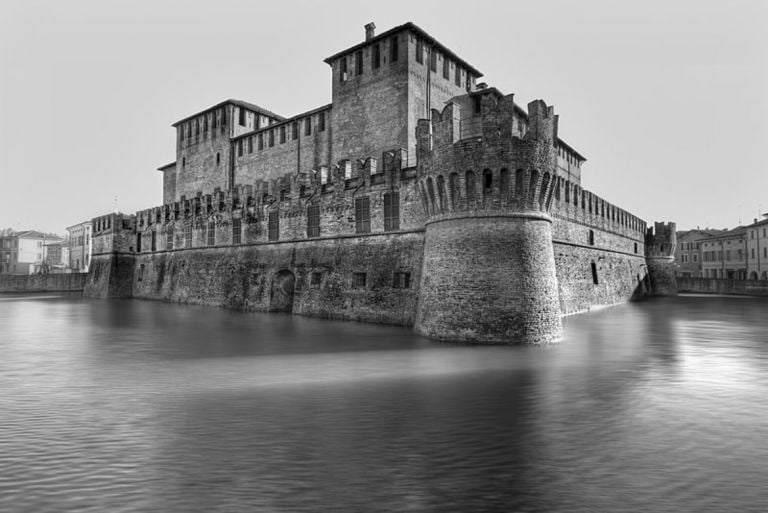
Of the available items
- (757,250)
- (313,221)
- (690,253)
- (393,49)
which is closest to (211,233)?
(313,221)

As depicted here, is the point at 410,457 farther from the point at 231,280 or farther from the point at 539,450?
the point at 231,280

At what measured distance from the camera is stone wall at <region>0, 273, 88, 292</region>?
55.1m

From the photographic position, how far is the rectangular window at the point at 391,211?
71.4ft

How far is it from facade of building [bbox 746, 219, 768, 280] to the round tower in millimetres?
61780

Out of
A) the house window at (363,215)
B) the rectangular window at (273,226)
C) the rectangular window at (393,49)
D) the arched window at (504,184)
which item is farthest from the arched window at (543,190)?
the rectangular window at (393,49)

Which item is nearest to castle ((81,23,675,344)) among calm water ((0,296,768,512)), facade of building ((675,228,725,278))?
calm water ((0,296,768,512))

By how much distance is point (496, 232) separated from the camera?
16141 millimetres

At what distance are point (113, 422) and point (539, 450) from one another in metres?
7.27

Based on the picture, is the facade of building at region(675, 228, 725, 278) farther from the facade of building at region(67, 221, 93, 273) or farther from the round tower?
the facade of building at region(67, 221, 93, 273)

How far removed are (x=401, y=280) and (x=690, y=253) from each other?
79717 millimetres

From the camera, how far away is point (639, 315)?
92.4ft

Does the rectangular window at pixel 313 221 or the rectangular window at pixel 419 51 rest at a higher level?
the rectangular window at pixel 419 51

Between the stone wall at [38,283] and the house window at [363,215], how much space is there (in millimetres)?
46999

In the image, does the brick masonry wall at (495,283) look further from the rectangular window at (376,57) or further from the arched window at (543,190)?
the rectangular window at (376,57)
